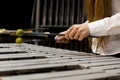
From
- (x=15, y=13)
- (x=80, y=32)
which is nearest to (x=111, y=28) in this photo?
(x=80, y=32)

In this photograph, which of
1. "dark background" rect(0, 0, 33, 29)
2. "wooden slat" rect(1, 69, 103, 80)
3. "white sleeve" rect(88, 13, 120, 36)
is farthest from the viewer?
"dark background" rect(0, 0, 33, 29)

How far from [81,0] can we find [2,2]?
117cm

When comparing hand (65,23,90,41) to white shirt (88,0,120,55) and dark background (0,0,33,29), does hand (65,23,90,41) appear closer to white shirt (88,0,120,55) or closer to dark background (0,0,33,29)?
white shirt (88,0,120,55)

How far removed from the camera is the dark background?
3527mm

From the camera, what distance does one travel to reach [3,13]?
354 cm

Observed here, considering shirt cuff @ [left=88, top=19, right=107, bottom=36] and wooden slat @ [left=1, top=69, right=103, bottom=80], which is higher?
shirt cuff @ [left=88, top=19, right=107, bottom=36]

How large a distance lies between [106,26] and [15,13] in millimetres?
2305

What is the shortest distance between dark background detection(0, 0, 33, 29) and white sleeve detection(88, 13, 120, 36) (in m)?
2.17

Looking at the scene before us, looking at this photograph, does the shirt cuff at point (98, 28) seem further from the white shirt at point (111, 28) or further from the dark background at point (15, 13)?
the dark background at point (15, 13)

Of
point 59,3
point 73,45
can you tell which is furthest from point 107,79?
point 59,3

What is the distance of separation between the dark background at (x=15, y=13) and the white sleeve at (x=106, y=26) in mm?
2173

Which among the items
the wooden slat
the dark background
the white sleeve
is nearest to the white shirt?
the white sleeve

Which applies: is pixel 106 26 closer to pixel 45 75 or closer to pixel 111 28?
pixel 111 28

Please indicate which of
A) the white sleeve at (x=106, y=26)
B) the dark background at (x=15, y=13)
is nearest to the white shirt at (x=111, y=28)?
the white sleeve at (x=106, y=26)
